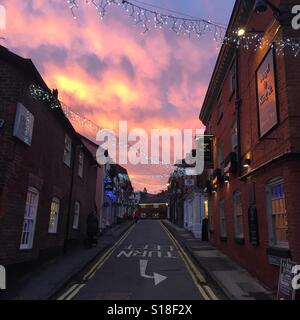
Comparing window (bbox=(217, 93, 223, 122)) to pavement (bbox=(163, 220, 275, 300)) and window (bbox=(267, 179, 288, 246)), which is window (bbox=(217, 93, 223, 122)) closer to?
pavement (bbox=(163, 220, 275, 300))

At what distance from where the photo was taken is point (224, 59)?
1669 cm

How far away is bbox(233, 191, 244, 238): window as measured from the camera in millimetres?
14516

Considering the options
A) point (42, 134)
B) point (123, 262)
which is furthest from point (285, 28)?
point (123, 262)

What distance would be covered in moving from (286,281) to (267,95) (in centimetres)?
525

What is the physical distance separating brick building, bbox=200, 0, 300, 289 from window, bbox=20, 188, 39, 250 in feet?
24.0

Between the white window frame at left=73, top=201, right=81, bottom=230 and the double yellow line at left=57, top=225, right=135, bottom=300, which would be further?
the white window frame at left=73, top=201, right=81, bottom=230

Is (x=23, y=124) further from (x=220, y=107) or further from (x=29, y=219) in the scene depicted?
(x=220, y=107)

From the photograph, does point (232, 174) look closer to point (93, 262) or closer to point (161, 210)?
→ point (93, 262)

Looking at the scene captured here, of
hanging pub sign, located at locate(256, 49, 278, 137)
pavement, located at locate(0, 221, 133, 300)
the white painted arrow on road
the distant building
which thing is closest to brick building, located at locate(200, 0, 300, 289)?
hanging pub sign, located at locate(256, 49, 278, 137)

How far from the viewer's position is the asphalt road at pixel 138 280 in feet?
31.8

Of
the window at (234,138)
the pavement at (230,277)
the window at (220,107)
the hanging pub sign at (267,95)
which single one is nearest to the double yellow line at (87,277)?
the pavement at (230,277)

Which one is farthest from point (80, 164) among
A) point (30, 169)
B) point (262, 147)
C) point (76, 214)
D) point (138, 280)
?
point (262, 147)

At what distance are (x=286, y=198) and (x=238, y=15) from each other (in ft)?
24.7

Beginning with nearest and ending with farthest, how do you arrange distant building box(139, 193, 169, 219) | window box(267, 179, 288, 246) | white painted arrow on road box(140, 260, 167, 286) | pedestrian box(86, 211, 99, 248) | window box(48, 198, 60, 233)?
window box(267, 179, 288, 246) < white painted arrow on road box(140, 260, 167, 286) < window box(48, 198, 60, 233) < pedestrian box(86, 211, 99, 248) < distant building box(139, 193, 169, 219)
